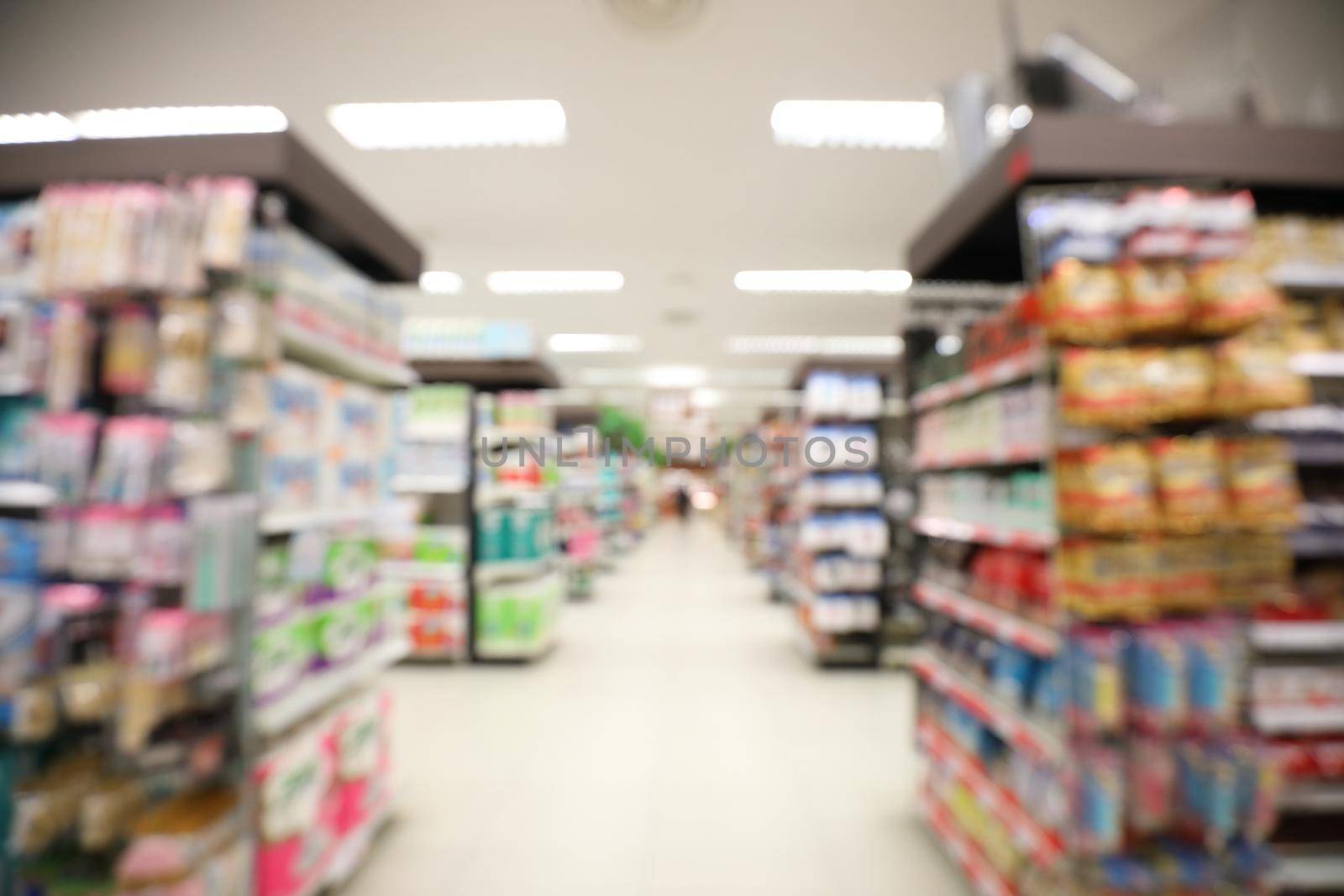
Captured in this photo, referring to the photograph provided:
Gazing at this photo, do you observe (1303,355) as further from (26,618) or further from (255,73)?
(255,73)

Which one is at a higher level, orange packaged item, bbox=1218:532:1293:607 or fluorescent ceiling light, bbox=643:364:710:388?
fluorescent ceiling light, bbox=643:364:710:388

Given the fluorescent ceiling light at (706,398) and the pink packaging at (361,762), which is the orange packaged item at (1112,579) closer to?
the pink packaging at (361,762)

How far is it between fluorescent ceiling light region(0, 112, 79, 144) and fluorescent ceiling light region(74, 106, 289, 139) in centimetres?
9

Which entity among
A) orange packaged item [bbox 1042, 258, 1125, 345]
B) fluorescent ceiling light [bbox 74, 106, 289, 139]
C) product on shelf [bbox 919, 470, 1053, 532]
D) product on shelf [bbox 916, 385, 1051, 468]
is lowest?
product on shelf [bbox 919, 470, 1053, 532]

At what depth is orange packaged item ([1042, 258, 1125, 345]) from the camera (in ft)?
5.99

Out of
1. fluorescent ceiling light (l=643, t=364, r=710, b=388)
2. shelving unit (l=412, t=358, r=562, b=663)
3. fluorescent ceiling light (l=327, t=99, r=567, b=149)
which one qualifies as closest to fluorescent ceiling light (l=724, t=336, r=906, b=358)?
fluorescent ceiling light (l=643, t=364, r=710, b=388)

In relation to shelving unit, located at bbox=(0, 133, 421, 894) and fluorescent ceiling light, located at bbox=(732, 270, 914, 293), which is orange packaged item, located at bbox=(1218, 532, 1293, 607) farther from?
fluorescent ceiling light, located at bbox=(732, 270, 914, 293)

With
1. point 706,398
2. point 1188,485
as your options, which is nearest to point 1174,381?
point 1188,485

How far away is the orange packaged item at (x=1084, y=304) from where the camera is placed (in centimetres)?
183

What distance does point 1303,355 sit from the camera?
229 cm

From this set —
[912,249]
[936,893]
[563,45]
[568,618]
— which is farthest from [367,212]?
[568,618]

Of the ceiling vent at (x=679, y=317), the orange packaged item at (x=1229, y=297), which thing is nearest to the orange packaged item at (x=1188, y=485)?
the orange packaged item at (x=1229, y=297)

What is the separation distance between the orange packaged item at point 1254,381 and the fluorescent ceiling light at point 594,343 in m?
9.02

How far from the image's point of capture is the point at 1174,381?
1.82 meters
